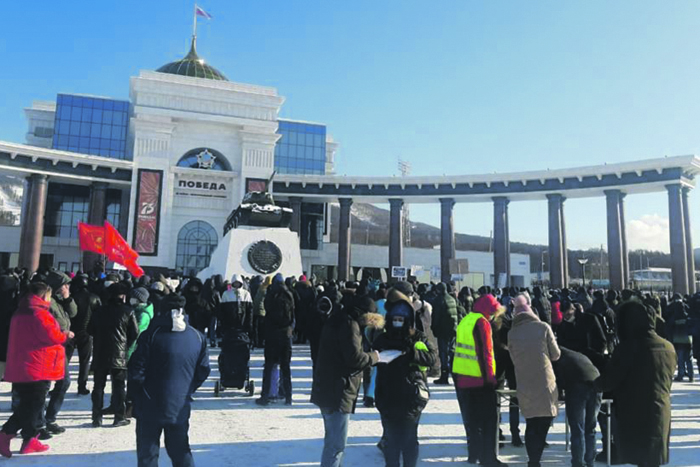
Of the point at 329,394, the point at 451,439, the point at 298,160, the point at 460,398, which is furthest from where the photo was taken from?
the point at 298,160

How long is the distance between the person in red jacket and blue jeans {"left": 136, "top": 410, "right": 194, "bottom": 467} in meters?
1.98

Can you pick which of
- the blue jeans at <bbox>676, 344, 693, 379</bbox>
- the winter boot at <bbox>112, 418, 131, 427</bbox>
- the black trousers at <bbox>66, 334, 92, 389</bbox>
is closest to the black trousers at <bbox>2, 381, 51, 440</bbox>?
the winter boot at <bbox>112, 418, 131, 427</bbox>

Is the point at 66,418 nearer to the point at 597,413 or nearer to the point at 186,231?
the point at 597,413

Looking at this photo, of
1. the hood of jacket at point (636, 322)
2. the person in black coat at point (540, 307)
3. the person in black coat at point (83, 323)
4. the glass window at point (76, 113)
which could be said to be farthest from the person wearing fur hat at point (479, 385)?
the glass window at point (76, 113)

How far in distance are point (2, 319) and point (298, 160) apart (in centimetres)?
4707

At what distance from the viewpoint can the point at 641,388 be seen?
4.71 meters

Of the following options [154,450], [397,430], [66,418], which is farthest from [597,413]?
[66,418]

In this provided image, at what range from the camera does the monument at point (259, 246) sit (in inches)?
758

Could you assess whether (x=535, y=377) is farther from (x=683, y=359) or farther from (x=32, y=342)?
(x=683, y=359)

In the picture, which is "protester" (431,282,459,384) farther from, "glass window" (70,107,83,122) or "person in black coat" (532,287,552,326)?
"glass window" (70,107,83,122)

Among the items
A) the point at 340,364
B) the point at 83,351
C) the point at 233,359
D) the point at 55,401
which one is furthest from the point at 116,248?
the point at 340,364

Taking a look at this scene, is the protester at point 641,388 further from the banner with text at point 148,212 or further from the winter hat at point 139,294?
the banner with text at point 148,212

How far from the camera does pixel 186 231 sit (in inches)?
1479

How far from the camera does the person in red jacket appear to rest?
547cm
